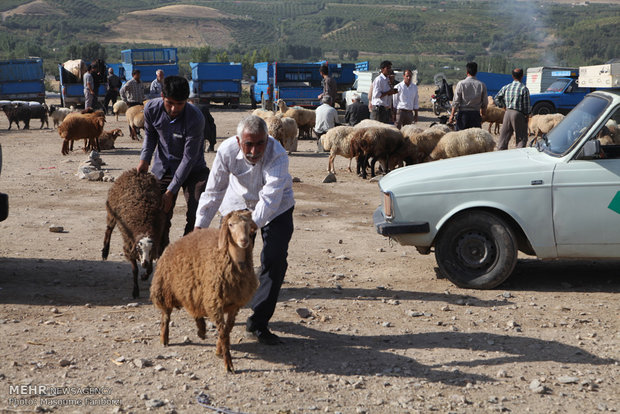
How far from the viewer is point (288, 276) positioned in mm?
7473

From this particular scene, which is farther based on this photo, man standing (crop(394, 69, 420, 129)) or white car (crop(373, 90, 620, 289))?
man standing (crop(394, 69, 420, 129))

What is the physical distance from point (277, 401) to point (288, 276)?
9.87ft

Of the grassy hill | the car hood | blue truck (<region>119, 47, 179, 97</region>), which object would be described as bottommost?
the car hood

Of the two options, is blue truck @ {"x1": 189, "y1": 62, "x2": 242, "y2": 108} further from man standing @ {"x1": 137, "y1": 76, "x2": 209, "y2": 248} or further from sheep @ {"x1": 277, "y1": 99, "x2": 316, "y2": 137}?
man standing @ {"x1": 137, "y1": 76, "x2": 209, "y2": 248}

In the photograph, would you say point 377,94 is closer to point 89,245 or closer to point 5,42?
point 89,245

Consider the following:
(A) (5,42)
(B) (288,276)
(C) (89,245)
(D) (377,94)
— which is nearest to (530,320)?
(B) (288,276)

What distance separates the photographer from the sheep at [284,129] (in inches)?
608

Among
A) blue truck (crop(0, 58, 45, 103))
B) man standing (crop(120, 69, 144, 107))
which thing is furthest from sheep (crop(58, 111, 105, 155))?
blue truck (crop(0, 58, 45, 103))

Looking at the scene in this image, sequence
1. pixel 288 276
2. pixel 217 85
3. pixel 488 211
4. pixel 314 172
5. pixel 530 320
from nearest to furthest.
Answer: pixel 530 320 → pixel 488 211 → pixel 288 276 → pixel 314 172 → pixel 217 85

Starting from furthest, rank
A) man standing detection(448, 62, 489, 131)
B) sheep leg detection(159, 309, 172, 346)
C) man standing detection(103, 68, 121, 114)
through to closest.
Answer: man standing detection(103, 68, 121, 114) → man standing detection(448, 62, 489, 131) → sheep leg detection(159, 309, 172, 346)

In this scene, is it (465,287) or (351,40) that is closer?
(465,287)

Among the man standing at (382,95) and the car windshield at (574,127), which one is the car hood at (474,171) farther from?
the man standing at (382,95)

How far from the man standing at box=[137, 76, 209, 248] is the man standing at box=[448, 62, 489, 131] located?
27.0ft

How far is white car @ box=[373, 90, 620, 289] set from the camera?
654cm
